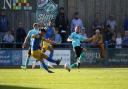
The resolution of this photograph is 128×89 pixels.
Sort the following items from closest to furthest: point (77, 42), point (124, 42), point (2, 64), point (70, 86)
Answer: point (70, 86)
point (77, 42)
point (2, 64)
point (124, 42)

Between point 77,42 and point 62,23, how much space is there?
591 cm

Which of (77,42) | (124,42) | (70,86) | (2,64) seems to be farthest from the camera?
(124,42)

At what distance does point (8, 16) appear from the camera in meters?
36.0

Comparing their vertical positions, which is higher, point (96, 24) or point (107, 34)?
point (96, 24)

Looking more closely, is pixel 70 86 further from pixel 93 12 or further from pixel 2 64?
pixel 93 12

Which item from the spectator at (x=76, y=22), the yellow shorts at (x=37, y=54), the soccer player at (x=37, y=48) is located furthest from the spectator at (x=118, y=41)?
the yellow shorts at (x=37, y=54)

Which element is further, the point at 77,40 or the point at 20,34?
the point at 20,34

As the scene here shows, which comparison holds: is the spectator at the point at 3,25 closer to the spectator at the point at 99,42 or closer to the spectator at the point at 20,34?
the spectator at the point at 20,34

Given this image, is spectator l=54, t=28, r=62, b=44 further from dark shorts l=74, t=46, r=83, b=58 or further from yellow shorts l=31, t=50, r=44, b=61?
yellow shorts l=31, t=50, r=44, b=61

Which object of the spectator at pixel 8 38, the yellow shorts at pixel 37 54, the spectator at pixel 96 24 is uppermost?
the spectator at pixel 96 24

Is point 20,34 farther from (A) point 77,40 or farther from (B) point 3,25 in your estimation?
(A) point 77,40

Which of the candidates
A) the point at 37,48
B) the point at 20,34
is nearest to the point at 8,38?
the point at 20,34

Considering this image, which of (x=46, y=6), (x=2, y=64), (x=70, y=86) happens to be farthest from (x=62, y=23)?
(x=70, y=86)

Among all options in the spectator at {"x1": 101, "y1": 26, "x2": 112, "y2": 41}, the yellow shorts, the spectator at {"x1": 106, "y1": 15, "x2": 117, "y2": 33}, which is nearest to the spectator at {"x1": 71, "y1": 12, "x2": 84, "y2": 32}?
the spectator at {"x1": 101, "y1": 26, "x2": 112, "y2": 41}
